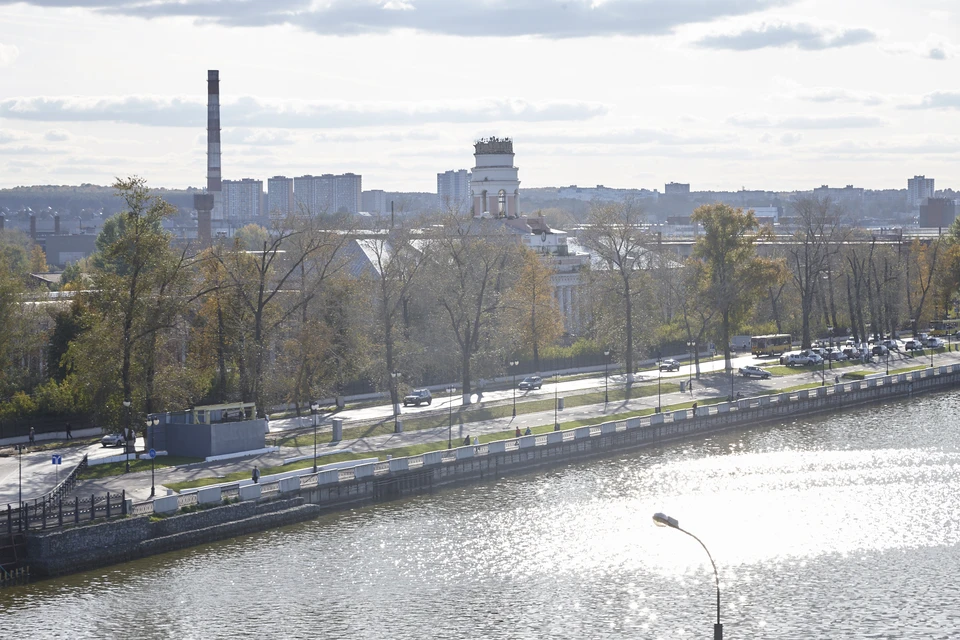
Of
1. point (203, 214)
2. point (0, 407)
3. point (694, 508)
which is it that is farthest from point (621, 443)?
point (203, 214)

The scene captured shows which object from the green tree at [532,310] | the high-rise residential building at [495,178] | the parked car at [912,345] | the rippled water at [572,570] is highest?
the high-rise residential building at [495,178]

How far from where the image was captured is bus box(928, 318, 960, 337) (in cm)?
12081

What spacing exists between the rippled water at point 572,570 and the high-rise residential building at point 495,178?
64590 millimetres

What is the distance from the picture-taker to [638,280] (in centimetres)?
9125

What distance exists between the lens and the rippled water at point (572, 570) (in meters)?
36.6

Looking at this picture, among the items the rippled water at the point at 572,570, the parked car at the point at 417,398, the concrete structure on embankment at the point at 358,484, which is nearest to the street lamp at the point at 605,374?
Answer: the concrete structure on embankment at the point at 358,484

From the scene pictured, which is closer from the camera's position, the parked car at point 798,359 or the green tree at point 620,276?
the green tree at point 620,276

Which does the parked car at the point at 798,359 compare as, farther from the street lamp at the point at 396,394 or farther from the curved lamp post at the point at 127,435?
the curved lamp post at the point at 127,435

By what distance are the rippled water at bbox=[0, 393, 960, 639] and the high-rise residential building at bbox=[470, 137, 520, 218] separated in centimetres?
6459

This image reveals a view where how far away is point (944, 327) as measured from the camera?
122 metres

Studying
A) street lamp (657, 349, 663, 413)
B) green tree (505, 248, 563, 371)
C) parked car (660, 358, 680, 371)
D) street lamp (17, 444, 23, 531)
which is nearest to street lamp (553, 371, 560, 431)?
green tree (505, 248, 563, 371)

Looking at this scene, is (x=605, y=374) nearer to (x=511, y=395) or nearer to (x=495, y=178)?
(x=511, y=395)

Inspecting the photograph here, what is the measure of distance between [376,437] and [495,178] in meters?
62.2

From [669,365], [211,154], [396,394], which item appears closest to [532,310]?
[669,365]
